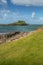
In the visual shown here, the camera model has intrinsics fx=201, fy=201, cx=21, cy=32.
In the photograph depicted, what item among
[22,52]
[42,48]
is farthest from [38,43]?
[22,52]

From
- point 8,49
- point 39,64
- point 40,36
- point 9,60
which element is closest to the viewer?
point 39,64

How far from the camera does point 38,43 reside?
73.1 ft

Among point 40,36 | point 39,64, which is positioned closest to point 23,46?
point 40,36

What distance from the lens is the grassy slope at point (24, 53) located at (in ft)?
57.8

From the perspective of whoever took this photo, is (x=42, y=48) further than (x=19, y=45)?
No

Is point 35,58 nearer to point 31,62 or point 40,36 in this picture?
point 31,62

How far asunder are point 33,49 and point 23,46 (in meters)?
1.65

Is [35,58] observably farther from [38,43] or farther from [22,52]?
[38,43]

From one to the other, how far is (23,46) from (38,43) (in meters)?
1.74

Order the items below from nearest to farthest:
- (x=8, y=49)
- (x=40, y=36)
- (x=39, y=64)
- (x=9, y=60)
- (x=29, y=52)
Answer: (x=39, y=64), (x=9, y=60), (x=29, y=52), (x=8, y=49), (x=40, y=36)

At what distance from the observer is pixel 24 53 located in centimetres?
1964

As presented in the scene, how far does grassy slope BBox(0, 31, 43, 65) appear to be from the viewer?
17.6 metres

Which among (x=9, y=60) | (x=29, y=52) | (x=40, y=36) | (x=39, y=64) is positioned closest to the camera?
(x=39, y=64)

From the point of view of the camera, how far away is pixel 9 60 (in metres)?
18.1
